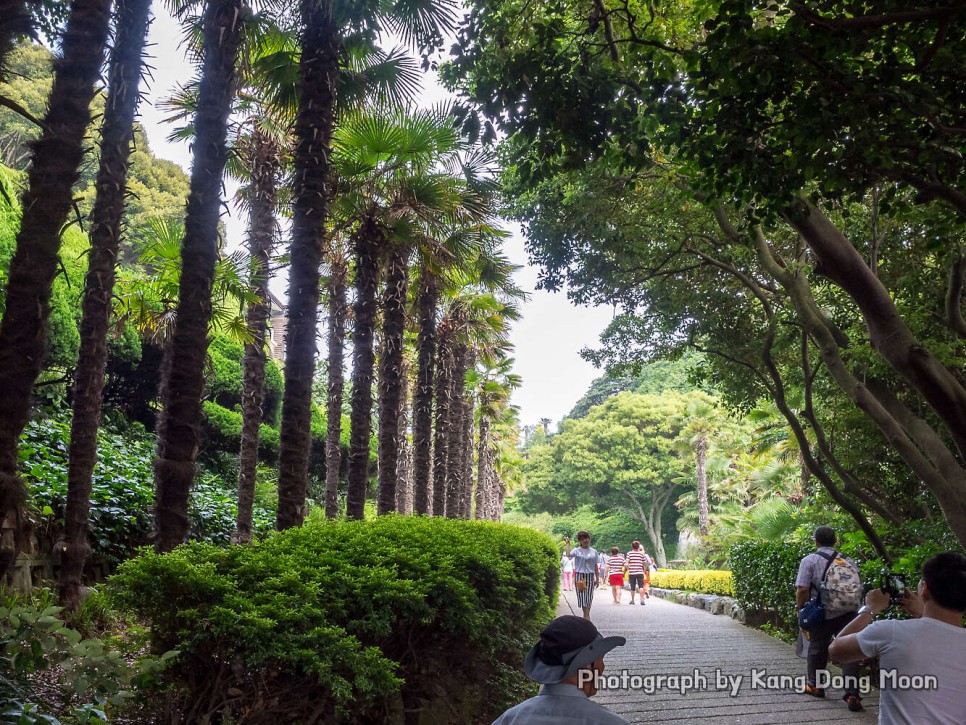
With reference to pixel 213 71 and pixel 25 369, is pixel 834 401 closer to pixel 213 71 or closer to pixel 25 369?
pixel 213 71

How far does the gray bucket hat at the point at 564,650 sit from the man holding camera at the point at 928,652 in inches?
47.1

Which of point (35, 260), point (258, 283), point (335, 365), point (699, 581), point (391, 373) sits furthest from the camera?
point (699, 581)

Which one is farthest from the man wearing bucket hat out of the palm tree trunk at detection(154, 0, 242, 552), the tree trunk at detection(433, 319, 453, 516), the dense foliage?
the tree trunk at detection(433, 319, 453, 516)

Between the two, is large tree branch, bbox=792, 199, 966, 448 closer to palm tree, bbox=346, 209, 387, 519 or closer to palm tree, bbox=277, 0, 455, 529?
palm tree, bbox=277, 0, 455, 529

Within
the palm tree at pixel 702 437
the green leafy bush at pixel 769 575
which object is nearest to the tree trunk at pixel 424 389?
the green leafy bush at pixel 769 575

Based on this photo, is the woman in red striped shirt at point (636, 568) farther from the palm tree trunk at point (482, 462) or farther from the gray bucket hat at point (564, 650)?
the gray bucket hat at point (564, 650)

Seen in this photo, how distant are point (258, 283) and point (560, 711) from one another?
1376cm

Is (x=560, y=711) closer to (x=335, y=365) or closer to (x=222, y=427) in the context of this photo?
(x=335, y=365)

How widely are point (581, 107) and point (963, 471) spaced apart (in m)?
4.94

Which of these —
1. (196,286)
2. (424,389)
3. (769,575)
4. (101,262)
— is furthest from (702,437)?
(196,286)

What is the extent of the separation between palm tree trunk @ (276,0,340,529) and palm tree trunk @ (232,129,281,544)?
513 cm

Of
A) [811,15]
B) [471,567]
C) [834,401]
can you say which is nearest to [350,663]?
[471,567]

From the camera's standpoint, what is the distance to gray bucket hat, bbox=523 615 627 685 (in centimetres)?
251

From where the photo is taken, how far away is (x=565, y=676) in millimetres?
2508
